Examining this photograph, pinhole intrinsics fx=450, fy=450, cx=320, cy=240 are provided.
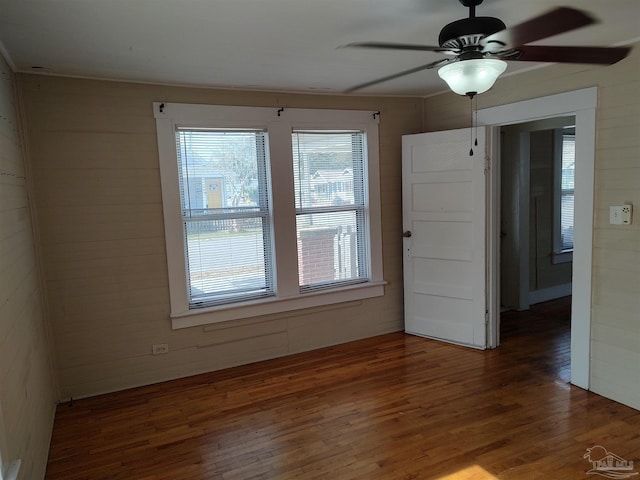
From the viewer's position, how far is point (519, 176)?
16.4ft

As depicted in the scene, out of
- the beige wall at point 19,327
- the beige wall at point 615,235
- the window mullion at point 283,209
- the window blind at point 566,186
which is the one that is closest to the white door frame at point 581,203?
the beige wall at point 615,235

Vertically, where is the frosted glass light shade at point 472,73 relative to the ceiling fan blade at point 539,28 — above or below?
below

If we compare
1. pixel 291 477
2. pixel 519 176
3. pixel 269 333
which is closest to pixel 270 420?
pixel 291 477

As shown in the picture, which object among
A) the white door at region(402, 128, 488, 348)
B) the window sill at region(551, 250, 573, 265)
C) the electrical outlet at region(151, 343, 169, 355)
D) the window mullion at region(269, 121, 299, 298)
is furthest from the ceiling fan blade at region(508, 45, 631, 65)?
the window sill at region(551, 250, 573, 265)

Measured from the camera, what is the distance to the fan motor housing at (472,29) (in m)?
1.77

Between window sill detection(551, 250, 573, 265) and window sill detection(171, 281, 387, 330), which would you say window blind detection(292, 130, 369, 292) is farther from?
window sill detection(551, 250, 573, 265)

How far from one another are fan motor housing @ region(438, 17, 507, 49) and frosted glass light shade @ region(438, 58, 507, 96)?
82mm

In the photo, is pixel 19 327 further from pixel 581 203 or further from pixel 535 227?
pixel 535 227

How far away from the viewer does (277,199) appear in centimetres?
390

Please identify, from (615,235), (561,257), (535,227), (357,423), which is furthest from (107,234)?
(561,257)

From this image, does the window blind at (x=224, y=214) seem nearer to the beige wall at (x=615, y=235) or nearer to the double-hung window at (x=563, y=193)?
the beige wall at (x=615, y=235)

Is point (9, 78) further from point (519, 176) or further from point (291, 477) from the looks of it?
point (519, 176)

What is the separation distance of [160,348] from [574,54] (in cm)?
335

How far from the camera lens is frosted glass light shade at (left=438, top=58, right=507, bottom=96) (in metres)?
1.88
